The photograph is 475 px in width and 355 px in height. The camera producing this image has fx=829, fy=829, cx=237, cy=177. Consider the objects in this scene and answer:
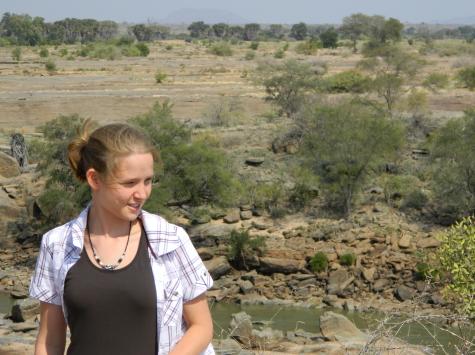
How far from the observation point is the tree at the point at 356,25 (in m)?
97.4

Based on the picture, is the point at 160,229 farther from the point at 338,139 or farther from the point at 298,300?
the point at 338,139

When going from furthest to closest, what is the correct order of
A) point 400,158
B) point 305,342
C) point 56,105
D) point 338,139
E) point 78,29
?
1. point 78,29
2. point 56,105
3. point 400,158
4. point 338,139
5. point 305,342

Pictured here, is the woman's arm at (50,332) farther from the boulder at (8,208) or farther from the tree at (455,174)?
the boulder at (8,208)

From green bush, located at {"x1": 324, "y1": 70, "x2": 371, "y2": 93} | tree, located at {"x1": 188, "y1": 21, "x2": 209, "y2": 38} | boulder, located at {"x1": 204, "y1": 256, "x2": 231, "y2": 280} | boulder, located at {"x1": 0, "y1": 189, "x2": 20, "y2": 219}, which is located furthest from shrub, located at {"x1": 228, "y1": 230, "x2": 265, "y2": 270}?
tree, located at {"x1": 188, "y1": 21, "x2": 209, "y2": 38}

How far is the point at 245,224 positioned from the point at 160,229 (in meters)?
21.6

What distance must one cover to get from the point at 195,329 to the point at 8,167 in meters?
27.5

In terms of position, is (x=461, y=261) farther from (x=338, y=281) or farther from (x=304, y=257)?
(x=304, y=257)

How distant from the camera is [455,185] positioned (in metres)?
24.4

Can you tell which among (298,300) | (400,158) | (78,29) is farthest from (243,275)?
(78,29)

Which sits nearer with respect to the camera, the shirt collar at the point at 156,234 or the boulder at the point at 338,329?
the shirt collar at the point at 156,234

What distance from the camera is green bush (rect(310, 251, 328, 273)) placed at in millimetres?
21812

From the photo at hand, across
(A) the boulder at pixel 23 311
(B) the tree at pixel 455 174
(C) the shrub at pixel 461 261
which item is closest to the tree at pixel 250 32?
(B) the tree at pixel 455 174

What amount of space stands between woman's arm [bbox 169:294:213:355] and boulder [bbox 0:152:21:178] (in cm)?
2728

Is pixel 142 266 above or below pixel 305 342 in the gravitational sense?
above
